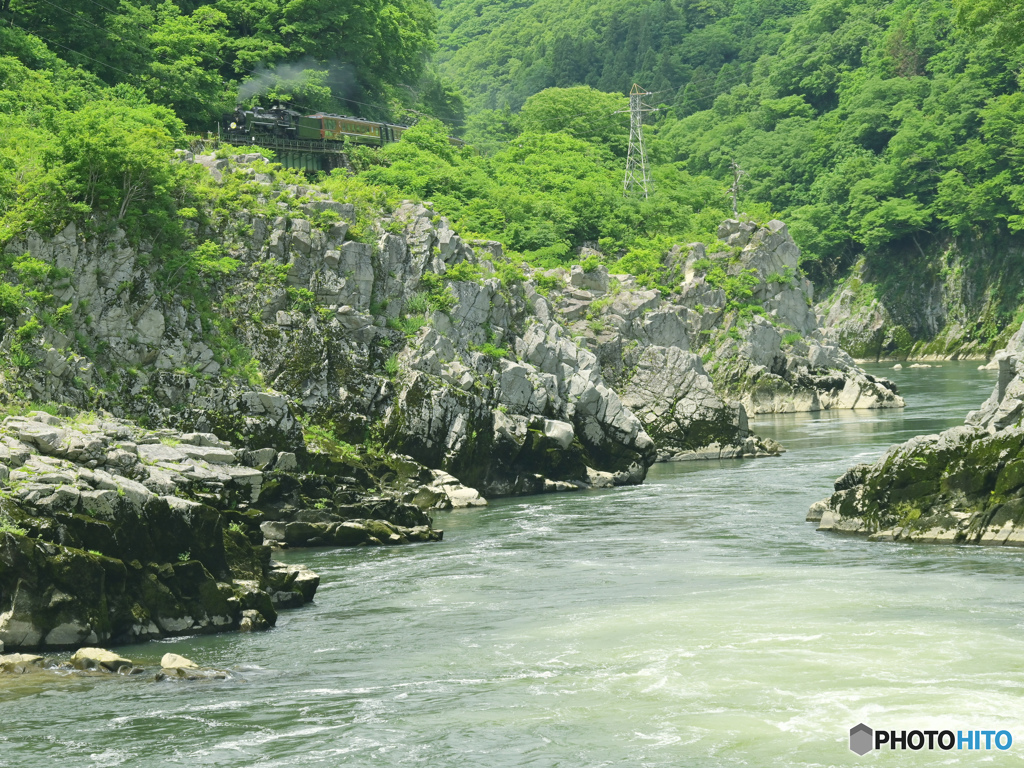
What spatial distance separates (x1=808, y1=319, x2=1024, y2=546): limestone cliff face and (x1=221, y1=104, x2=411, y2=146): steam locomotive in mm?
39731

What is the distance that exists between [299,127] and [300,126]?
0.10 metres

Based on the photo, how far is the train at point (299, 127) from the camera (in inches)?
2466

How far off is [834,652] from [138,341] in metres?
26.2

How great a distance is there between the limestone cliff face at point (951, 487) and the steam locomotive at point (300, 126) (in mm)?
39731

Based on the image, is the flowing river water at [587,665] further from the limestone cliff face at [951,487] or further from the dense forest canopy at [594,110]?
the dense forest canopy at [594,110]

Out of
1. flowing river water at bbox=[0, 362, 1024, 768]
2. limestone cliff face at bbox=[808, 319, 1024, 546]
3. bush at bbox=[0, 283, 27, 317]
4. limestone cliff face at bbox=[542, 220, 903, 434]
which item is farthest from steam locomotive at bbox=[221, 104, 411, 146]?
limestone cliff face at bbox=[808, 319, 1024, 546]

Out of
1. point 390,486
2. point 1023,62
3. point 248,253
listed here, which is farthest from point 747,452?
point 1023,62

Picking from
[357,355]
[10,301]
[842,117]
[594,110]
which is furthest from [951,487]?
[842,117]

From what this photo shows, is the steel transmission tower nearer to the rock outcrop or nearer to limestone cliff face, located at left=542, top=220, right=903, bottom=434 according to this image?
limestone cliff face, located at left=542, top=220, right=903, bottom=434

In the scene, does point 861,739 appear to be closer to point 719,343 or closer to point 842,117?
point 719,343

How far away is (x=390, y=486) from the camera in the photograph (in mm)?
40969

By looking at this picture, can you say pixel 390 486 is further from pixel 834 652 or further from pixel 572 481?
pixel 834 652

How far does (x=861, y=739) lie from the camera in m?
16.5

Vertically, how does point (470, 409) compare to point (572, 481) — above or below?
above
